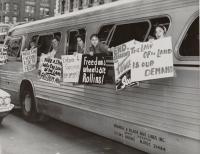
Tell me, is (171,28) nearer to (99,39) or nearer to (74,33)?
(99,39)

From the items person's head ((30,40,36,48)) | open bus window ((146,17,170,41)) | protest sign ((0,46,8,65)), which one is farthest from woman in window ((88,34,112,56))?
protest sign ((0,46,8,65))

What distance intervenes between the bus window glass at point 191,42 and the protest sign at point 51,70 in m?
3.18

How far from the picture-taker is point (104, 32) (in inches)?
256

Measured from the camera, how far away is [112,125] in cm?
605

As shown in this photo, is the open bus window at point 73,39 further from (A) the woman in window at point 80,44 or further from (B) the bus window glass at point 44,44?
(B) the bus window glass at point 44,44

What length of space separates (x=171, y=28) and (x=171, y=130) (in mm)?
1316

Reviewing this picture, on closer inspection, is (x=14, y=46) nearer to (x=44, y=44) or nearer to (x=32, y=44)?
(x=32, y=44)

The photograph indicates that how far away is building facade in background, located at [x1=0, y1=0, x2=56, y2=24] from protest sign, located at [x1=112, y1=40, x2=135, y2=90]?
80.3 metres

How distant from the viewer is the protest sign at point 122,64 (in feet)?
17.8

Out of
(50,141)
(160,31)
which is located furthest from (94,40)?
(50,141)

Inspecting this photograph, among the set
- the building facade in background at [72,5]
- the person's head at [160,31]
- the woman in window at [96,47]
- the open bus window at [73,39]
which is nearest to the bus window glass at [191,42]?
the person's head at [160,31]

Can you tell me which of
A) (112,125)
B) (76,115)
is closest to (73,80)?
(76,115)

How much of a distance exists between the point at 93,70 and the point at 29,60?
9.94 feet

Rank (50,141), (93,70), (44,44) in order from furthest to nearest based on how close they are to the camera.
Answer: (44,44), (50,141), (93,70)
